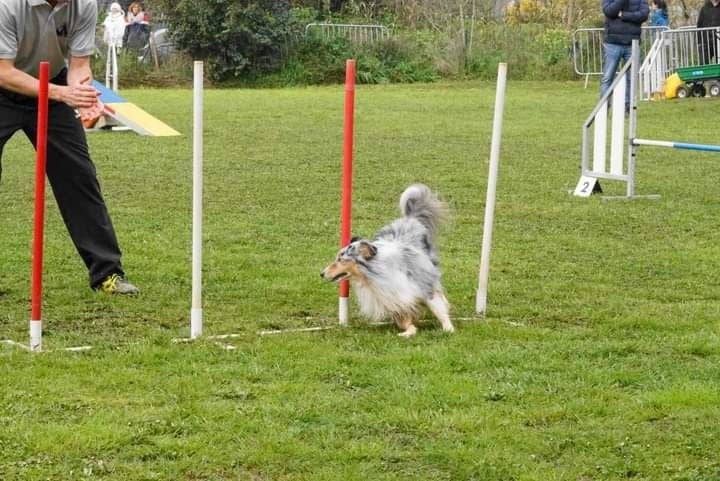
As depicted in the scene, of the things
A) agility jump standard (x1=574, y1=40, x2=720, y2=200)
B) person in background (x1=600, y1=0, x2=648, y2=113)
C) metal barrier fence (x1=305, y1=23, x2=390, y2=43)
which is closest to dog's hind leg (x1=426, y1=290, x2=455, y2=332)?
agility jump standard (x1=574, y1=40, x2=720, y2=200)

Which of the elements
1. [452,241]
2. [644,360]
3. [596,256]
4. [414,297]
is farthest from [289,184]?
[644,360]

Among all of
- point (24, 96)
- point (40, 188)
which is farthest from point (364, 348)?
point (24, 96)

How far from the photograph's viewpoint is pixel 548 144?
16000 millimetres

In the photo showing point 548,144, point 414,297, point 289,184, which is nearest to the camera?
point 414,297

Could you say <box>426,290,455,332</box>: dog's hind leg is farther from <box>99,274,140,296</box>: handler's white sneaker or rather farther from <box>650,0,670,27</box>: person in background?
<box>650,0,670,27</box>: person in background

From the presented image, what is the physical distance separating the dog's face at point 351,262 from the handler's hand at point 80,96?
1.46m

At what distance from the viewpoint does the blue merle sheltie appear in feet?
20.6

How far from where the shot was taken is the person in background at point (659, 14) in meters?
25.4

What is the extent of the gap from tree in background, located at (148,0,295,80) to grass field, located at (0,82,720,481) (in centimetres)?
1612

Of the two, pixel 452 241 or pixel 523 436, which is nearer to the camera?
pixel 523 436

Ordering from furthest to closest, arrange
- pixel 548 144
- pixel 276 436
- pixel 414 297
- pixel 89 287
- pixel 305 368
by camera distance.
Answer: pixel 548 144
pixel 89 287
pixel 414 297
pixel 305 368
pixel 276 436

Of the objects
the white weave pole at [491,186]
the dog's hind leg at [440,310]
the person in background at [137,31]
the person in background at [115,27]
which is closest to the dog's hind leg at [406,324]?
the dog's hind leg at [440,310]

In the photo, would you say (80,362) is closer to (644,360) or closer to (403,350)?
(403,350)

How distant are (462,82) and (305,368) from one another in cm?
2290
